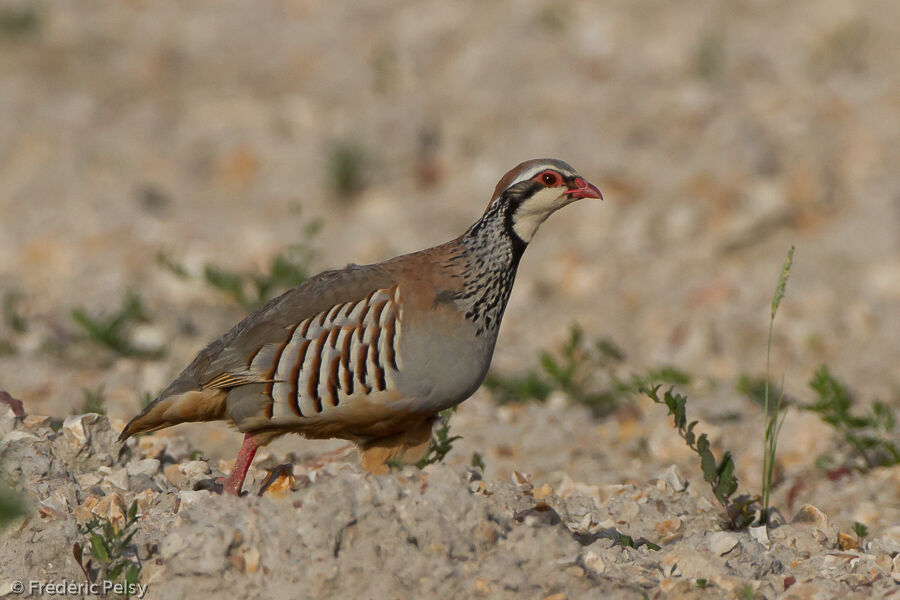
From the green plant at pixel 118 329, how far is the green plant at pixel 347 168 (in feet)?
8.91

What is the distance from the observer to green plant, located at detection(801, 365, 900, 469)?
5.14 m

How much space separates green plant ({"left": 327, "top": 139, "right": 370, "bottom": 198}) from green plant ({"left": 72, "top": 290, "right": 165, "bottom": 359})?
2.72m

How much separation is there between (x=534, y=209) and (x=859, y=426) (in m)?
1.88

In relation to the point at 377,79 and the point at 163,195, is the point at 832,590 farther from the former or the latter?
the point at 377,79

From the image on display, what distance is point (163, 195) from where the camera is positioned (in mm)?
9578

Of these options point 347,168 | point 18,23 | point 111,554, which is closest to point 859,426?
point 111,554

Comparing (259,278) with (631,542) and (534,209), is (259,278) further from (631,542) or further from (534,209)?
(631,542)

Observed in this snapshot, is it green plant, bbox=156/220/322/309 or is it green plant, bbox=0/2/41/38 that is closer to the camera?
green plant, bbox=156/220/322/309

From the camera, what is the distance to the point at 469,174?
932 centimetres

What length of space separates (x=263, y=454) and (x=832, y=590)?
7.45 ft

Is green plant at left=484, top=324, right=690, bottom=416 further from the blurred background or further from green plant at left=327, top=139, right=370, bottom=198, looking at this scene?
green plant at left=327, top=139, right=370, bottom=198

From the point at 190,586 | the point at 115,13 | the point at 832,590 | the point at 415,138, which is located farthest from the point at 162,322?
the point at 115,13

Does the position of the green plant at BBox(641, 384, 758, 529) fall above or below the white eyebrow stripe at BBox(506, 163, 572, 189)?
below

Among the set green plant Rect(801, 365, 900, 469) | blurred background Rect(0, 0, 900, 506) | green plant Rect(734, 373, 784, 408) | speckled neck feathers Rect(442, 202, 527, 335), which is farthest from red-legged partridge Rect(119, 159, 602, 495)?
green plant Rect(734, 373, 784, 408)
